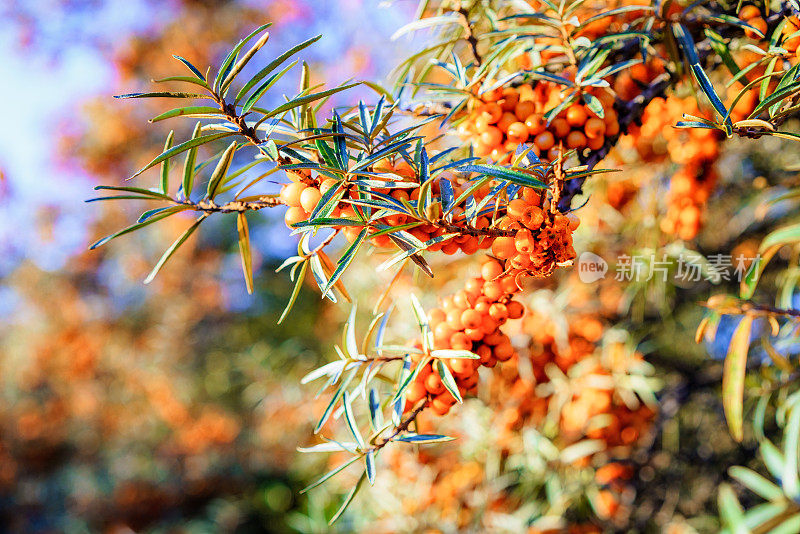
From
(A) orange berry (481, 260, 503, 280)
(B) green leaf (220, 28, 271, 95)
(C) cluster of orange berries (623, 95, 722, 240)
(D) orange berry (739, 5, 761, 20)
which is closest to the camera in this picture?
(B) green leaf (220, 28, 271, 95)

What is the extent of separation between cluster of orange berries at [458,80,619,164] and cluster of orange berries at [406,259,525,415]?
0.51 ft

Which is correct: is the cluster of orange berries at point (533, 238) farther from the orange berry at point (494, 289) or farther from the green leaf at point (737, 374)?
the green leaf at point (737, 374)

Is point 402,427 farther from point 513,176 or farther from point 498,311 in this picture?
point 513,176

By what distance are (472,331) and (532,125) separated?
0.87ft

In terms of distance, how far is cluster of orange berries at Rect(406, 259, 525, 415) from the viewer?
0.58 metres

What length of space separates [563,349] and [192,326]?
8.67 ft

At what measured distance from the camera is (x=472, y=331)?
0.59m

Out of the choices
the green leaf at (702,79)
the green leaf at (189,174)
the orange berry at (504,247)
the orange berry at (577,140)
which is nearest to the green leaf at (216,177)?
the green leaf at (189,174)

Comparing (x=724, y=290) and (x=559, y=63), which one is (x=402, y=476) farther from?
(x=559, y=63)

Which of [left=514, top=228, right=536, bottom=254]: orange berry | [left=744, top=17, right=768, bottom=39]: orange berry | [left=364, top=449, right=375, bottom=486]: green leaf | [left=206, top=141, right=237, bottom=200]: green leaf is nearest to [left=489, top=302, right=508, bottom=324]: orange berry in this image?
[left=514, top=228, right=536, bottom=254]: orange berry

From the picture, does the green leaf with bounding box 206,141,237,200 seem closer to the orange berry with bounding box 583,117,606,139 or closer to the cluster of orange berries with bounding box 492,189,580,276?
the cluster of orange berries with bounding box 492,189,580,276

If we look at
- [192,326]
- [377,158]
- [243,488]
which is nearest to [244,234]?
[377,158]

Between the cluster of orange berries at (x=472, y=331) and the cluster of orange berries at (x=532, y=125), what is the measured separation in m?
0.15

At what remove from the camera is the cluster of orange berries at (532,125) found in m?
0.61
